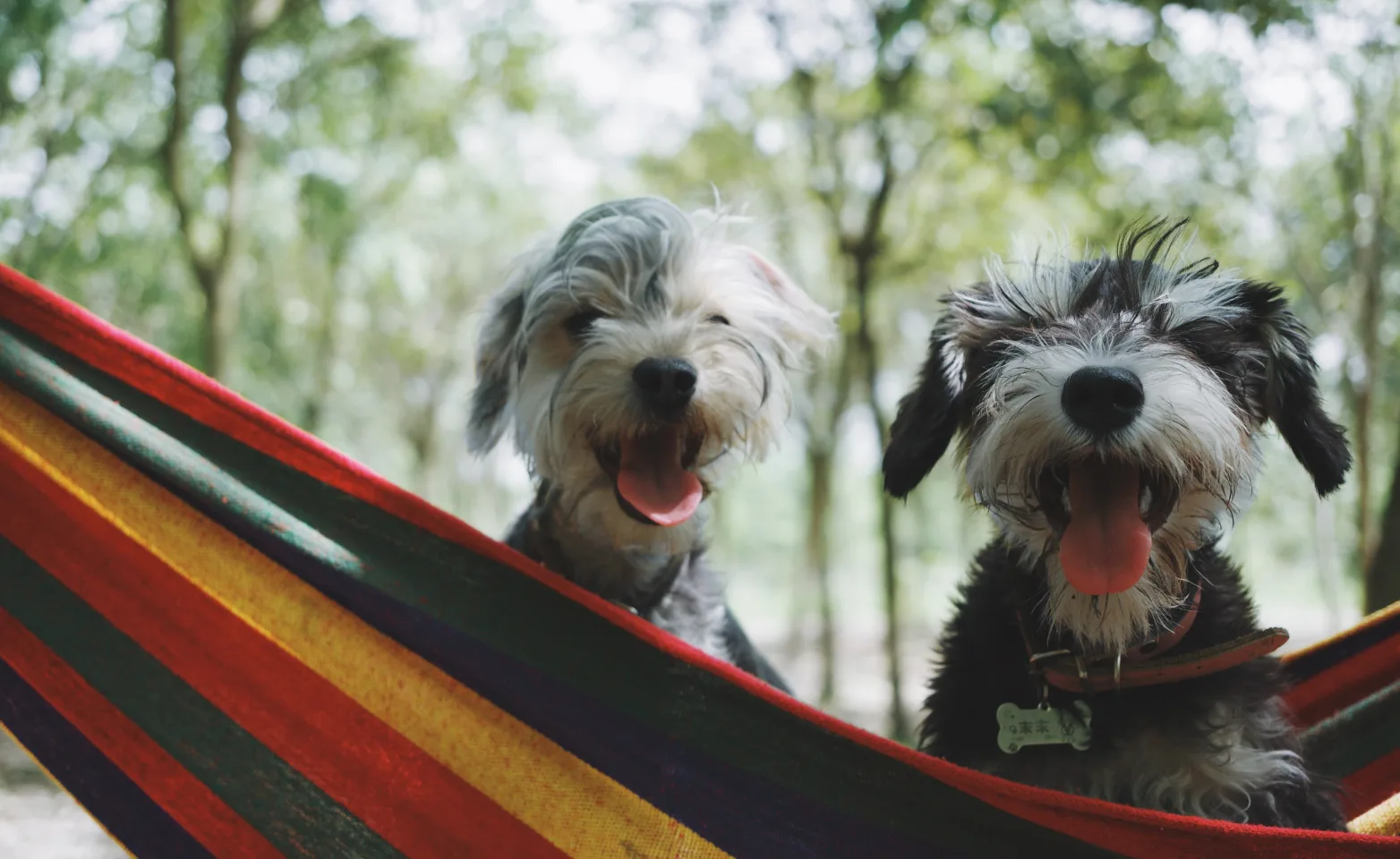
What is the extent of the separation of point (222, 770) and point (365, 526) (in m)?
0.68

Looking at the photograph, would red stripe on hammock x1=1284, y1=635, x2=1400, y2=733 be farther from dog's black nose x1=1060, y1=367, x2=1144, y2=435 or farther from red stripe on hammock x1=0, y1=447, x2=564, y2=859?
red stripe on hammock x1=0, y1=447, x2=564, y2=859

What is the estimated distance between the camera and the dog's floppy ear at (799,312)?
394cm

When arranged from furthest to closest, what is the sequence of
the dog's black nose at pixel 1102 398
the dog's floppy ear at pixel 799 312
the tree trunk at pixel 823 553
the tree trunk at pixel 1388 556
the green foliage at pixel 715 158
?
the tree trunk at pixel 823 553 < the green foliage at pixel 715 158 < the tree trunk at pixel 1388 556 < the dog's floppy ear at pixel 799 312 < the dog's black nose at pixel 1102 398

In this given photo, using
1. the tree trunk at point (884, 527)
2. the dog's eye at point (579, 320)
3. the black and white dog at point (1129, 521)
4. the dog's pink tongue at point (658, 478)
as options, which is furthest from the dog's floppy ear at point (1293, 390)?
the tree trunk at point (884, 527)

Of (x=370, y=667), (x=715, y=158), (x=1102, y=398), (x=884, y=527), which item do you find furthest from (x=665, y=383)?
(x=715, y=158)

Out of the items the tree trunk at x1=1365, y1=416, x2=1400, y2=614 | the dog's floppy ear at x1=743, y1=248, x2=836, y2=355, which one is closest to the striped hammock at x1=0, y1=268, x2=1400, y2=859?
the dog's floppy ear at x1=743, y1=248, x2=836, y2=355

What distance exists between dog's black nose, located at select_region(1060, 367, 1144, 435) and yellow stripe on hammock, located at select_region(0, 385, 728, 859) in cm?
129

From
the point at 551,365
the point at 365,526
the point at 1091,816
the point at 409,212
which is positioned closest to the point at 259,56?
the point at 409,212

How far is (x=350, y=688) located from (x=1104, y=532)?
188 centimetres

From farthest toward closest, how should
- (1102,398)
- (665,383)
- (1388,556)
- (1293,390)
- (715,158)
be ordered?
1. (715,158)
2. (1388,556)
3. (665,383)
4. (1293,390)
5. (1102,398)

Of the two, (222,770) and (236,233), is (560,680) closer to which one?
(222,770)

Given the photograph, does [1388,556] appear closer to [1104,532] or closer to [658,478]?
[1104,532]

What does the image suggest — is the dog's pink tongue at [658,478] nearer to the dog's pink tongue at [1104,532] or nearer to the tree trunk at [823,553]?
the dog's pink tongue at [1104,532]

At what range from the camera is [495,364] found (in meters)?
3.80
